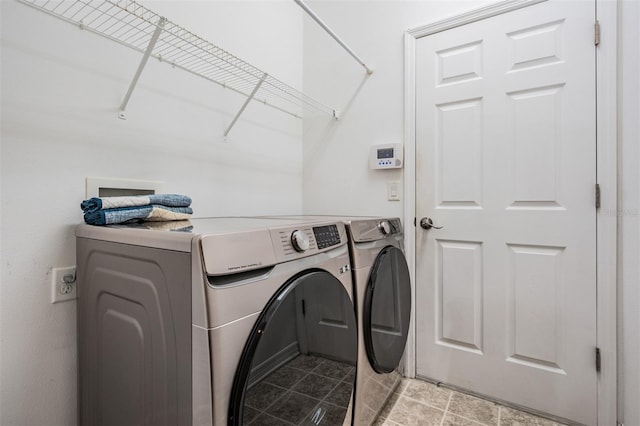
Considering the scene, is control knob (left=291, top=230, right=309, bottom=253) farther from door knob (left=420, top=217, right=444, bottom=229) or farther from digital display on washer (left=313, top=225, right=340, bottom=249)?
door knob (left=420, top=217, right=444, bottom=229)

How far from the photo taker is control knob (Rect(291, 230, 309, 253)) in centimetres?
Answer: 88

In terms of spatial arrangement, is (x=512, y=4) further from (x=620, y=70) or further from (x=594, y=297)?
(x=594, y=297)

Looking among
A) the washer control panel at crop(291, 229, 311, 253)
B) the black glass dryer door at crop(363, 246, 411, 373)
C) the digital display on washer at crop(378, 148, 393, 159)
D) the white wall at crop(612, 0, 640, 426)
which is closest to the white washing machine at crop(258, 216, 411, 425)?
the black glass dryer door at crop(363, 246, 411, 373)

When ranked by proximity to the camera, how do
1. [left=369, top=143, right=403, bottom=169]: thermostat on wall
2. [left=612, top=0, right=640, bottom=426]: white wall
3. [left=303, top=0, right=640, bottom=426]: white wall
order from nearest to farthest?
[left=612, top=0, right=640, bottom=426]: white wall < [left=303, top=0, right=640, bottom=426]: white wall < [left=369, top=143, right=403, bottom=169]: thermostat on wall

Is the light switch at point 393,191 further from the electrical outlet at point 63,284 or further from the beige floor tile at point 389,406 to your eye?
the electrical outlet at point 63,284

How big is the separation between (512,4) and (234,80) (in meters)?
1.53

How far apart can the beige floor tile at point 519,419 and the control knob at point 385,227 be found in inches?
42.6

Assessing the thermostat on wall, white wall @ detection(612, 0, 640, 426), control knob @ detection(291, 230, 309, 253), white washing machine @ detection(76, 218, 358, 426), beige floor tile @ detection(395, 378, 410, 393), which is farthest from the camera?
the thermostat on wall

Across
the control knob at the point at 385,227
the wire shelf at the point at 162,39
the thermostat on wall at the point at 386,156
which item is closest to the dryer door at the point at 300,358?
the control knob at the point at 385,227

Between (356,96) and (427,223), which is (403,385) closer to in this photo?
(427,223)

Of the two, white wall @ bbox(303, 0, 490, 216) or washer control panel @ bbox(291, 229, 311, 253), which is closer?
washer control panel @ bbox(291, 229, 311, 253)

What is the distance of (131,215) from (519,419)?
78.4 inches

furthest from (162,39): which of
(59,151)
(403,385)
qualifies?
(403,385)

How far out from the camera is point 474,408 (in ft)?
5.30
